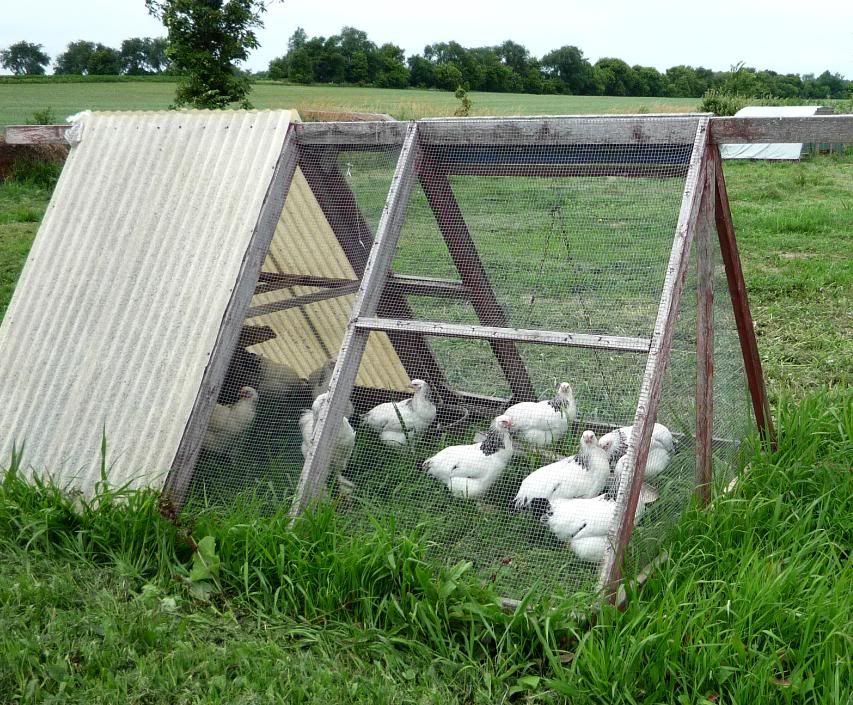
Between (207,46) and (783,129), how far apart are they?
64.6ft

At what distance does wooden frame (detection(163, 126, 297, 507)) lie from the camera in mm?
3582

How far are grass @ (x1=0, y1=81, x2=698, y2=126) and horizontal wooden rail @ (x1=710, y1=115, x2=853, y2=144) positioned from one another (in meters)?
21.1

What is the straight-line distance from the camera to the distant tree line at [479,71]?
164 feet

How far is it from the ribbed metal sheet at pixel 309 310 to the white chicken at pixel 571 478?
1683 millimetres

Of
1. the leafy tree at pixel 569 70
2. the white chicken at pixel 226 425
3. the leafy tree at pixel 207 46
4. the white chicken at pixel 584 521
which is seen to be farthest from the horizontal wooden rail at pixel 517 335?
the leafy tree at pixel 569 70

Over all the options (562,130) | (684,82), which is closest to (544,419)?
(562,130)

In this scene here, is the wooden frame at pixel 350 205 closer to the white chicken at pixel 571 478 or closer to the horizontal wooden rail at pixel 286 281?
the horizontal wooden rail at pixel 286 281

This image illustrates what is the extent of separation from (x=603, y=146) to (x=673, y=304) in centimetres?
78

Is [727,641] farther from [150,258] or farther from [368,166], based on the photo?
[150,258]

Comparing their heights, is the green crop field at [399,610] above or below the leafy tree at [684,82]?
below

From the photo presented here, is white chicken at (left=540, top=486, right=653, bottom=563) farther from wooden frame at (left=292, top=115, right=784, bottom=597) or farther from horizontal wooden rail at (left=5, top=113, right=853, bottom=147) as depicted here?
horizontal wooden rail at (left=5, top=113, right=853, bottom=147)

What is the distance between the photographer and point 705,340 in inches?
132

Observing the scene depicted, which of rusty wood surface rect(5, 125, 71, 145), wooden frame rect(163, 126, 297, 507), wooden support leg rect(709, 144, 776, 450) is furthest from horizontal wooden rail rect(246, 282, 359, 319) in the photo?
wooden support leg rect(709, 144, 776, 450)

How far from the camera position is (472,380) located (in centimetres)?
461
